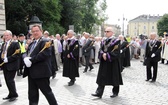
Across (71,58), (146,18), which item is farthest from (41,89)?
(146,18)

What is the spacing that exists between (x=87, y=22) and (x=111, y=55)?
3505 centimetres

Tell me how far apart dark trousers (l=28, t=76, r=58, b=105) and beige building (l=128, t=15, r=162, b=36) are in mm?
129568

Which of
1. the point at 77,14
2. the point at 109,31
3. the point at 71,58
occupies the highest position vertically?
the point at 77,14

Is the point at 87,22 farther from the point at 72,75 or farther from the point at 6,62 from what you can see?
the point at 6,62

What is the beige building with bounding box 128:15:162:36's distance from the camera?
131000 millimetres

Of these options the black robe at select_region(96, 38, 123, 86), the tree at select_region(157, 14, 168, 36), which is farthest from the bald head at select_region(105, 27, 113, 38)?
the tree at select_region(157, 14, 168, 36)

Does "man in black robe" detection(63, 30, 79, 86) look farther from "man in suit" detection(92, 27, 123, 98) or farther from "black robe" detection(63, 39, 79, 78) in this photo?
"man in suit" detection(92, 27, 123, 98)

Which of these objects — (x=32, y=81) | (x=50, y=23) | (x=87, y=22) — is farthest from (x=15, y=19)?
(x=32, y=81)

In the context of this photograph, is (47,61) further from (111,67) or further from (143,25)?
(143,25)

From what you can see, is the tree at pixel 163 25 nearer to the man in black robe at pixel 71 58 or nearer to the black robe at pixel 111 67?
the man in black robe at pixel 71 58

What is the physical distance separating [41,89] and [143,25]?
132 metres

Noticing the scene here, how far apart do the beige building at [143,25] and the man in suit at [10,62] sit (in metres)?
128

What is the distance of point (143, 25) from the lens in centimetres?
13250

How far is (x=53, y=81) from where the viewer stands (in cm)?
1042
